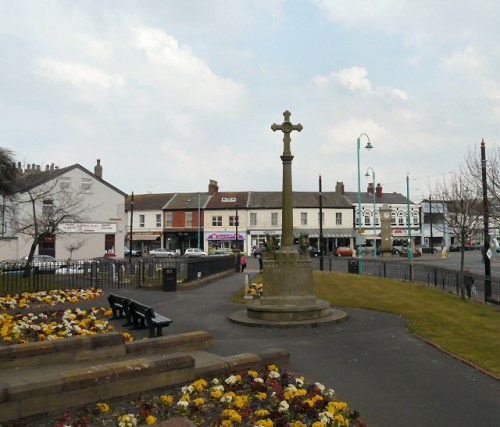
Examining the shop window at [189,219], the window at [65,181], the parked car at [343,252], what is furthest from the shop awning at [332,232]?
the window at [65,181]

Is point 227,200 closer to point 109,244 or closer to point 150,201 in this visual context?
point 150,201

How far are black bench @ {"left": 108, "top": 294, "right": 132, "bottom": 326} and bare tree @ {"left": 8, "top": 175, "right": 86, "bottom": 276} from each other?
831 cm

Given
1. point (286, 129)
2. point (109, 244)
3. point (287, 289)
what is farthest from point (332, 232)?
point (287, 289)

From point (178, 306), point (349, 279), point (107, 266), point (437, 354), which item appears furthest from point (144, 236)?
point (437, 354)

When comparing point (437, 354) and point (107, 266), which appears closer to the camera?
point (437, 354)

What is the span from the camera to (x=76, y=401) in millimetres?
5293

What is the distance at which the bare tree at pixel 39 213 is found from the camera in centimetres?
2292

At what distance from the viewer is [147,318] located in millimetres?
9547

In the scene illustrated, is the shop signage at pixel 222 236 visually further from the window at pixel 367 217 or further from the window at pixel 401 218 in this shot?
the window at pixel 401 218

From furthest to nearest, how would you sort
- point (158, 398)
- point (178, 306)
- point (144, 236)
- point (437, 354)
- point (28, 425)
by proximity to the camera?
point (144, 236), point (178, 306), point (437, 354), point (158, 398), point (28, 425)

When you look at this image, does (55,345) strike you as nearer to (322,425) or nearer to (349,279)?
(322,425)

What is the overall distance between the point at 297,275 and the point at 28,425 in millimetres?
8341

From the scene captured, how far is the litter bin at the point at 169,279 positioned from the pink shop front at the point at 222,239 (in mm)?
39735

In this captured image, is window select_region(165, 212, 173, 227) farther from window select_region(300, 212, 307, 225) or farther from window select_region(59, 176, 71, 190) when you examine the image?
window select_region(59, 176, 71, 190)
